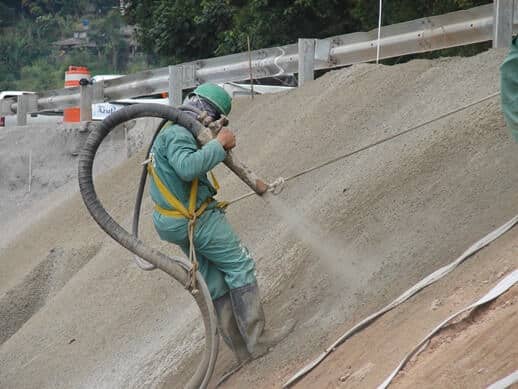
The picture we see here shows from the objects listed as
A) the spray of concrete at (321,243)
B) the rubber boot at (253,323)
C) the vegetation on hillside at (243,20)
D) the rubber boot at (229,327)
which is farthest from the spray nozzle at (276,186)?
the vegetation on hillside at (243,20)

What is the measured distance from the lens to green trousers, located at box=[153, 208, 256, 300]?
7473 millimetres

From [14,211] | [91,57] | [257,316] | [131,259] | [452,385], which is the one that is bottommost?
[91,57]

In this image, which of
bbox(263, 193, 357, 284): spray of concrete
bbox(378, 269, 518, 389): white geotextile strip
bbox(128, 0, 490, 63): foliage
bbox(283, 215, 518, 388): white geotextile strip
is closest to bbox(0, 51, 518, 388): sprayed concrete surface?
bbox(263, 193, 357, 284): spray of concrete

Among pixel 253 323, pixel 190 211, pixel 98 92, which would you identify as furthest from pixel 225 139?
pixel 98 92

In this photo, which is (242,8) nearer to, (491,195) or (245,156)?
(245,156)

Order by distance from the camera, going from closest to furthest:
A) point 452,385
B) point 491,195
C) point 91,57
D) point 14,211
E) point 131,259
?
point 452,385, point 491,195, point 131,259, point 14,211, point 91,57

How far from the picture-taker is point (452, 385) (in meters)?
5.51

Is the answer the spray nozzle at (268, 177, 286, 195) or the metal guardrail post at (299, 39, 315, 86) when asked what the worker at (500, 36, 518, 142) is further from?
the metal guardrail post at (299, 39, 315, 86)

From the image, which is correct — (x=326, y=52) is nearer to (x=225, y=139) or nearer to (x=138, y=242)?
(x=138, y=242)

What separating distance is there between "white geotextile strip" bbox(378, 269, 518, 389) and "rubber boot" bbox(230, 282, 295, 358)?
1.78m

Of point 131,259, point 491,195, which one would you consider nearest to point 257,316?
point 491,195

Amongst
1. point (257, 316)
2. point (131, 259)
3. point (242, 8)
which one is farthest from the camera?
point (242, 8)

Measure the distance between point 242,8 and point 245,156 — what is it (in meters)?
9.56

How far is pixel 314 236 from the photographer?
29.4 ft
